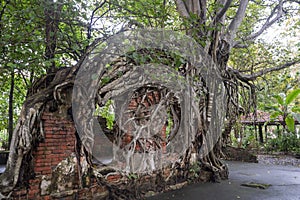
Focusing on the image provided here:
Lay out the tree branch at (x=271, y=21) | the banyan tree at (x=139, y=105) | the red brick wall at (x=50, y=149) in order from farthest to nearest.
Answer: the tree branch at (x=271, y=21) < the banyan tree at (x=139, y=105) < the red brick wall at (x=50, y=149)

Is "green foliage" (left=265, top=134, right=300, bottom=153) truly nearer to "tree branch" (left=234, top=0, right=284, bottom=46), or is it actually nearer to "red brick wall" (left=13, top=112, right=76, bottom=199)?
"tree branch" (left=234, top=0, right=284, bottom=46)

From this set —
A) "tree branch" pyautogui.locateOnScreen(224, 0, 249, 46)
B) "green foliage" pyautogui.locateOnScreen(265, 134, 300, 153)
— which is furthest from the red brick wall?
"green foliage" pyautogui.locateOnScreen(265, 134, 300, 153)

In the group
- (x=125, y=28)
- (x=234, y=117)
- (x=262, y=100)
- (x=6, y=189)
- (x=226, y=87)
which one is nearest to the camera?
(x=6, y=189)

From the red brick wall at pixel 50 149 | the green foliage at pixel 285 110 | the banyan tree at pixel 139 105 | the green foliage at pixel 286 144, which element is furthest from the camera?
the green foliage at pixel 286 144

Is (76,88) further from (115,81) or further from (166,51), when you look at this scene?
(166,51)

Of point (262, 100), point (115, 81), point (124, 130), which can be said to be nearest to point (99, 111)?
point (124, 130)

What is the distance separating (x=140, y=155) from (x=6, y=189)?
2.34 m

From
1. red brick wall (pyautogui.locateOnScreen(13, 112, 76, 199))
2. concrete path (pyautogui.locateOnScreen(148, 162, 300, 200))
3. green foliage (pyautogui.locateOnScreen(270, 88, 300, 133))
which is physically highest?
green foliage (pyautogui.locateOnScreen(270, 88, 300, 133))

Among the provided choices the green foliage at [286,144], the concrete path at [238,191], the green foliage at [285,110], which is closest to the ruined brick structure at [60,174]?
the concrete path at [238,191]

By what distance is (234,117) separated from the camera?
22.5 ft

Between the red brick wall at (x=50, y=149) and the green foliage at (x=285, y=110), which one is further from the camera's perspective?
the green foliage at (x=285, y=110)

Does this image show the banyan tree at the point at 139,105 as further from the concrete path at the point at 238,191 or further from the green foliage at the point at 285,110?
the green foliage at the point at 285,110

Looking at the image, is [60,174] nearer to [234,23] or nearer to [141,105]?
[141,105]

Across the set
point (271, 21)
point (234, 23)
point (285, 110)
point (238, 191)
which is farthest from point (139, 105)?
point (285, 110)
